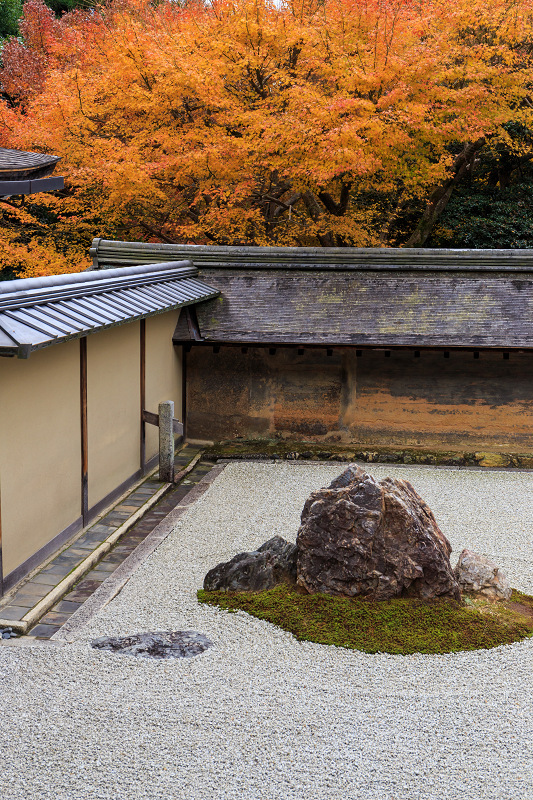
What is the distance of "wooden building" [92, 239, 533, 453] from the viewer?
12.2 m

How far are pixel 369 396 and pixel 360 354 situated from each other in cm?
78

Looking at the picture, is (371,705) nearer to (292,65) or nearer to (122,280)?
(122,280)

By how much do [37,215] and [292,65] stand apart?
9.36 m

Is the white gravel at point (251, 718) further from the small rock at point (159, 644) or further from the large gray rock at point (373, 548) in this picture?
the large gray rock at point (373, 548)

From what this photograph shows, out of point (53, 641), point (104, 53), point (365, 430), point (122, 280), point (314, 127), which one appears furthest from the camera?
point (104, 53)

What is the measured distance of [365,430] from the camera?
12.7 metres

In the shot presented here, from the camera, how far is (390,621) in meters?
6.24

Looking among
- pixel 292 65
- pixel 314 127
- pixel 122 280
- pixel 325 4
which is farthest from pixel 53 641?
pixel 325 4

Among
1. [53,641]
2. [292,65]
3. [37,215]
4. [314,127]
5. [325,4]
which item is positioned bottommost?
[53,641]

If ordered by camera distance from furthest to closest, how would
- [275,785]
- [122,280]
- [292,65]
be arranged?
[292,65], [122,280], [275,785]

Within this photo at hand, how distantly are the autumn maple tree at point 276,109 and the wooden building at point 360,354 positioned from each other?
3.87 metres

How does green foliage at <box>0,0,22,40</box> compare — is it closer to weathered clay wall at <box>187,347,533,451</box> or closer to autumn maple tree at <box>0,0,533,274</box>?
autumn maple tree at <box>0,0,533,274</box>

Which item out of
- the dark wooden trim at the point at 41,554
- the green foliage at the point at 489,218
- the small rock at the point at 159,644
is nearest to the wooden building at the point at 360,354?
the dark wooden trim at the point at 41,554

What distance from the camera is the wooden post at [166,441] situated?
1055 cm
